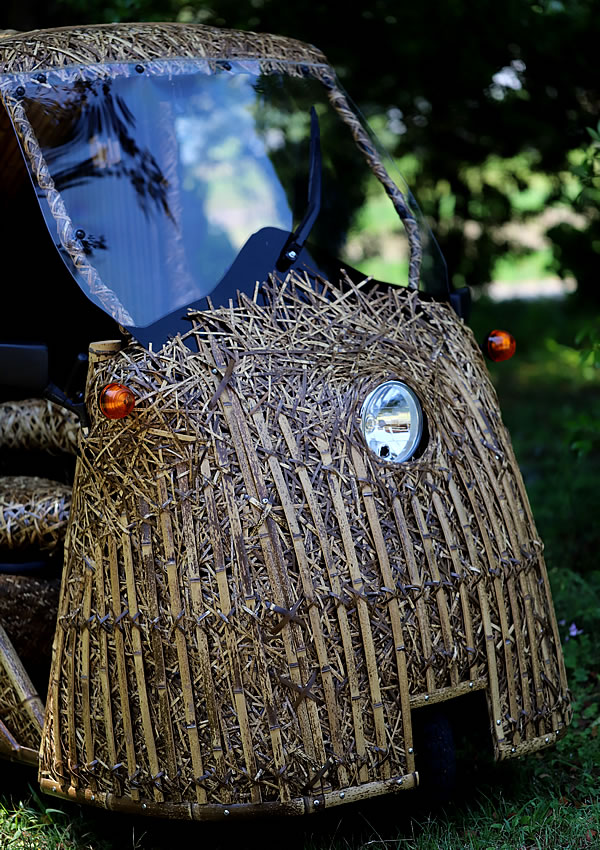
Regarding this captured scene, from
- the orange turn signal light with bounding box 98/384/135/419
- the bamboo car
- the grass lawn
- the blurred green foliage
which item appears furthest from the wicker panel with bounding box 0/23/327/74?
the grass lawn

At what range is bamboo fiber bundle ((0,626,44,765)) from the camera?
312 centimetres

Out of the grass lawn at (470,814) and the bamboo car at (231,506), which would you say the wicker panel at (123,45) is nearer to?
the bamboo car at (231,506)

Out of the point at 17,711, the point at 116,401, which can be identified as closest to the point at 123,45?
the point at 116,401

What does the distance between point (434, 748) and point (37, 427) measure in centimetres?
187

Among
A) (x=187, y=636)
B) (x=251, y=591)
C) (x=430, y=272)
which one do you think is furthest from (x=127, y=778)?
(x=430, y=272)

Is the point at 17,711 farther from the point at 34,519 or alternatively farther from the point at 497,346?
the point at 497,346

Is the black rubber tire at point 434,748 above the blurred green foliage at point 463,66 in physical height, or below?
below

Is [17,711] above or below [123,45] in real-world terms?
below

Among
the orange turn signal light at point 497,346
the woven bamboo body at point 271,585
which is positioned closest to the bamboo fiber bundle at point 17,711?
the woven bamboo body at point 271,585

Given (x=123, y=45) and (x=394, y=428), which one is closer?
(x=394, y=428)

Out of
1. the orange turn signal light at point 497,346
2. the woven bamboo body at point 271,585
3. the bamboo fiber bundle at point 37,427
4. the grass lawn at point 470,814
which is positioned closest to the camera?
the woven bamboo body at point 271,585

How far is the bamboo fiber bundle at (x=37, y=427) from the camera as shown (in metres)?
3.76

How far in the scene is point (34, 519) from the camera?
3.35m

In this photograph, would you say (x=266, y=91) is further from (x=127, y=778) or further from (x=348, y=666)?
(x=127, y=778)
